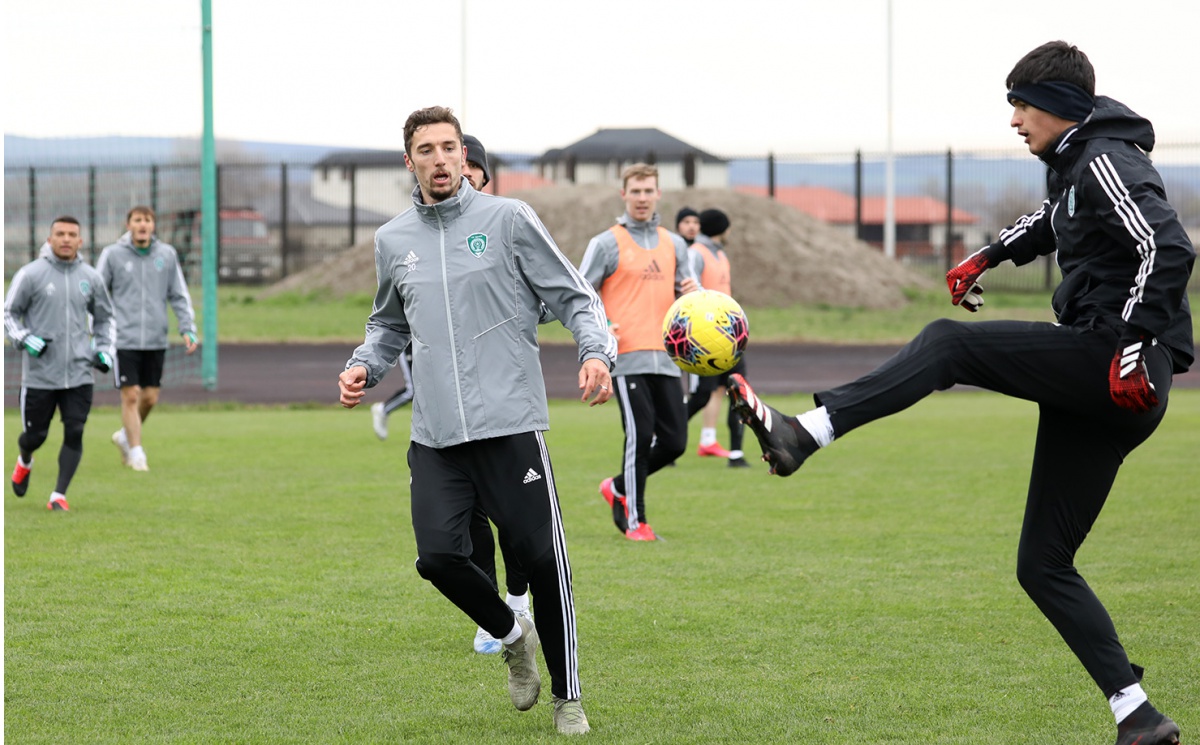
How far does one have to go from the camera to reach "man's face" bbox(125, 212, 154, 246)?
12055mm

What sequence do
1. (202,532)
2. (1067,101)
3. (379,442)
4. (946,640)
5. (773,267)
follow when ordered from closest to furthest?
(1067,101) → (946,640) → (202,532) → (379,442) → (773,267)

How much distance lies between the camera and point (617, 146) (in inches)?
1873

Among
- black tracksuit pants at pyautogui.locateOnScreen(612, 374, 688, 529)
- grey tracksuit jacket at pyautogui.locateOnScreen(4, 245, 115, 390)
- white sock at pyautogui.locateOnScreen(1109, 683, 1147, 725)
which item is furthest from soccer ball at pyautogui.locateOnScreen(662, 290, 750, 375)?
grey tracksuit jacket at pyautogui.locateOnScreen(4, 245, 115, 390)

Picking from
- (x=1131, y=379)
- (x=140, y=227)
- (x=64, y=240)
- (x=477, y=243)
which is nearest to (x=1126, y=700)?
(x=1131, y=379)

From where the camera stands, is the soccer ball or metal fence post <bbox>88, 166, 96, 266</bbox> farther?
metal fence post <bbox>88, 166, 96, 266</bbox>

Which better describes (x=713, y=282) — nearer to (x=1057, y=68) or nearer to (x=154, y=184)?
(x=1057, y=68)

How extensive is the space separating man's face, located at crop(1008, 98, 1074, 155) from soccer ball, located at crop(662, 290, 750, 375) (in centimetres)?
133

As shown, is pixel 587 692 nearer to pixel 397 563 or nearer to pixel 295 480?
pixel 397 563

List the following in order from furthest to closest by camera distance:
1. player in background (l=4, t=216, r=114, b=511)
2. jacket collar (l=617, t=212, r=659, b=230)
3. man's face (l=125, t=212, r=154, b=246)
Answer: man's face (l=125, t=212, r=154, b=246), player in background (l=4, t=216, r=114, b=511), jacket collar (l=617, t=212, r=659, b=230)

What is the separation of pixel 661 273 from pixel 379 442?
6.19 meters

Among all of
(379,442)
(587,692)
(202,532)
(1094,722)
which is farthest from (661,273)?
(379,442)

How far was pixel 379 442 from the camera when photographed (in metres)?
14.5

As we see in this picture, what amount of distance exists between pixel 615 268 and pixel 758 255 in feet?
94.8

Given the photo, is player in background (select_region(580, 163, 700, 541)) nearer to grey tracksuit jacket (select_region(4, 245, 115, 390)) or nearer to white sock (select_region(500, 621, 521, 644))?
white sock (select_region(500, 621, 521, 644))
